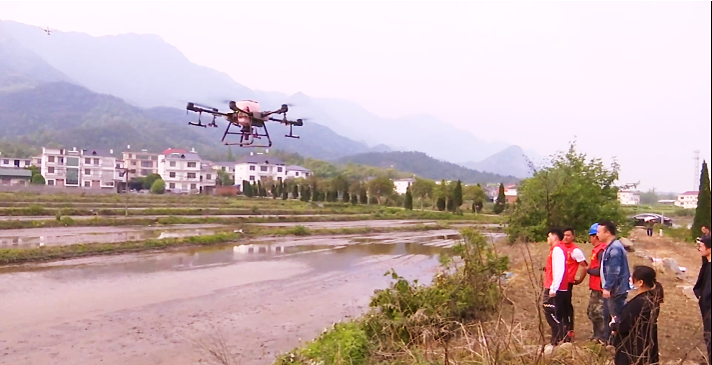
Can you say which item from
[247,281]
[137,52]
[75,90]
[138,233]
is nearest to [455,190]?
[138,233]

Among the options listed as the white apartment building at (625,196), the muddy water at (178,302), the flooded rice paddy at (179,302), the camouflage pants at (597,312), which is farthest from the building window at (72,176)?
the camouflage pants at (597,312)

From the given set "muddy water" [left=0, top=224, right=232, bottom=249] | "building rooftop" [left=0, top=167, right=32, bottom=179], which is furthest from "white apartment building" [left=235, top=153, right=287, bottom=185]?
"muddy water" [left=0, top=224, right=232, bottom=249]

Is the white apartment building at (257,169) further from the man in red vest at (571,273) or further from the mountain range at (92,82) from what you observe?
the man in red vest at (571,273)

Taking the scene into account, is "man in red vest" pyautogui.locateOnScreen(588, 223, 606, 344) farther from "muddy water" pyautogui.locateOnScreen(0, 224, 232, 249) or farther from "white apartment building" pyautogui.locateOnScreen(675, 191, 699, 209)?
"white apartment building" pyautogui.locateOnScreen(675, 191, 699, 209)

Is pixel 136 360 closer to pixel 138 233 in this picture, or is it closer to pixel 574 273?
pixel 574 273

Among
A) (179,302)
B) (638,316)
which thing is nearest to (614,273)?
(638,316)
